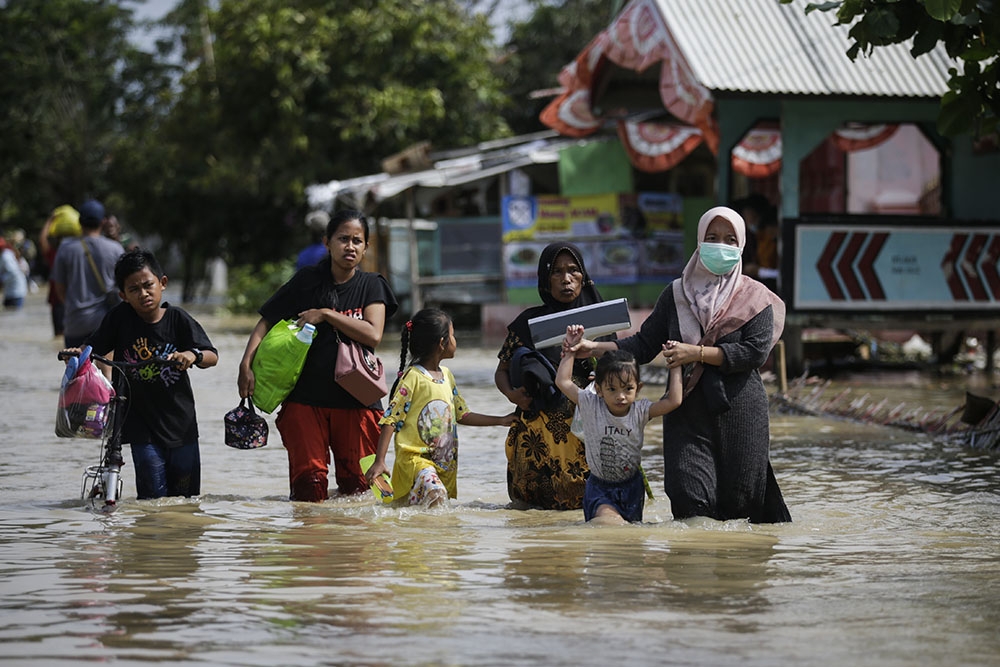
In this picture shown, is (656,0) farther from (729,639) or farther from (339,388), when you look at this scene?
(729,639)


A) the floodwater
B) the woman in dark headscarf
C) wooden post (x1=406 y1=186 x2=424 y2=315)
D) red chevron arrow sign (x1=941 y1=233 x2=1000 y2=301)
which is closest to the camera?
the floodwater

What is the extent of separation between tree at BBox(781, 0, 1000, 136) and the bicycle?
3963mm

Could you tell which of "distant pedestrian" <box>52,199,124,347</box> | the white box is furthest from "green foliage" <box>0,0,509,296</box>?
the white box

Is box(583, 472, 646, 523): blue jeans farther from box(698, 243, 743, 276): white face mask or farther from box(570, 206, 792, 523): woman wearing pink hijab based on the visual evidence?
box(698, 243, 743, 276): white face mask

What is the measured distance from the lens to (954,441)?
10.1 m

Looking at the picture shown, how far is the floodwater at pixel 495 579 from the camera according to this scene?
441 centimetres

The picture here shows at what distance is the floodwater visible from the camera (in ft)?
14.5

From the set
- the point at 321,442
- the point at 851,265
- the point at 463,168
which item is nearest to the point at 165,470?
the point at 321,442

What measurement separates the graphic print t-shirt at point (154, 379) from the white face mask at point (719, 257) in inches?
100

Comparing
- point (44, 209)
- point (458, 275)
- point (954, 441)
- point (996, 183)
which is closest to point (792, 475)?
point (954, 441)

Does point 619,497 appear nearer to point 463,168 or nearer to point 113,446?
point 113,446

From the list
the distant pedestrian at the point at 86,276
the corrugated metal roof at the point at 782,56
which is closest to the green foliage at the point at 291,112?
the corrugated metal roof at the point at 782,56

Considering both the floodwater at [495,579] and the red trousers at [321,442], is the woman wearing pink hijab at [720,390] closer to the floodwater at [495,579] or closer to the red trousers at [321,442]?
the floodwater at [495,579]

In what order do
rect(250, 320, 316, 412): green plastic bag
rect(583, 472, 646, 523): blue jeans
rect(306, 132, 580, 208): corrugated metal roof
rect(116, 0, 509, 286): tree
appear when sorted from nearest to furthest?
rect(583, 472, 646, 523): blue jeans
rect(250, 320, 316, 412): green plastic bag
rect(306, 132, 580, 208): corrugated metal roof
rect(116, 0, 509, 286): tree
